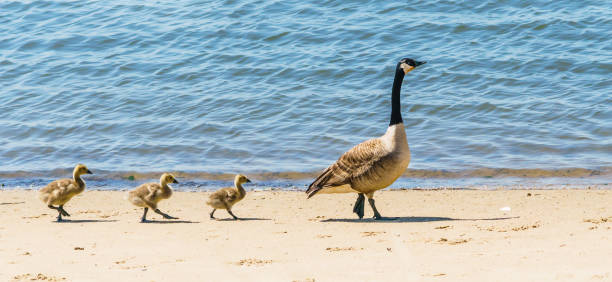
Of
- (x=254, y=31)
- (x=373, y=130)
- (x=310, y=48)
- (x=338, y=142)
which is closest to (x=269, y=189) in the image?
(x=338, y=142)

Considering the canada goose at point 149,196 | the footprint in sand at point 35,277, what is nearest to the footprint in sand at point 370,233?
the canada goose at point 149,196

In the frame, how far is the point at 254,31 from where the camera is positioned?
21922 mm

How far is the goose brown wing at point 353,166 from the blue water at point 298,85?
340cm

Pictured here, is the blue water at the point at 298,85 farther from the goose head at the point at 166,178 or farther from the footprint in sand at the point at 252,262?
the footprint in sand at the point at 252,262

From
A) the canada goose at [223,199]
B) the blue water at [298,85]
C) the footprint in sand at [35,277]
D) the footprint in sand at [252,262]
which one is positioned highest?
the footprint in sand at [35,277]

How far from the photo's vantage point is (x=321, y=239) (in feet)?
29.1

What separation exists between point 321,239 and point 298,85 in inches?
390

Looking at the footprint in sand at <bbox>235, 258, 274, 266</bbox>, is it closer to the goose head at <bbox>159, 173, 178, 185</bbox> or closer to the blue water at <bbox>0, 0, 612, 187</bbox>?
the goose head at <bbox>159, 173, 178, 185</bbox>

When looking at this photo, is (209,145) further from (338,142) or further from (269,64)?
(269,64)

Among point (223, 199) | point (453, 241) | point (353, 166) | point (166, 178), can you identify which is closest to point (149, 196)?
point (166, 178)

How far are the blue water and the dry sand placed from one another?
94.2 inches

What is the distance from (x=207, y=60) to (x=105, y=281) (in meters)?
13.9

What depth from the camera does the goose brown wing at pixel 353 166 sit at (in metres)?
10.1

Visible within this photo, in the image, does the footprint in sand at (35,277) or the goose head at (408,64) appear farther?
the goose head at (408,64)
